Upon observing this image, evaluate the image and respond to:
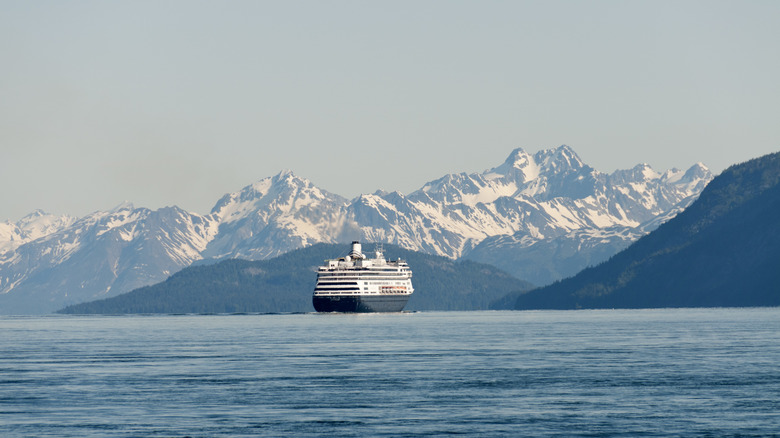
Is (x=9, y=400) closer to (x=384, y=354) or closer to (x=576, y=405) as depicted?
(x=576, y=405)

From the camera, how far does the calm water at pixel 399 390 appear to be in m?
77.1

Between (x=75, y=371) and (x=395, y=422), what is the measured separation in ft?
155

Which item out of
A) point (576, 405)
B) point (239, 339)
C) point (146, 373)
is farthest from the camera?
point (239, 339)

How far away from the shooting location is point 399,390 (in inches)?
3799

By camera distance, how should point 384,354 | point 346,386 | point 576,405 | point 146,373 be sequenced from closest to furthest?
point 576,405, point 346,386, point 146,373, point 384,354

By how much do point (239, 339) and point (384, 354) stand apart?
52.3m

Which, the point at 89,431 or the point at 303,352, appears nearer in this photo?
the point at 89,431

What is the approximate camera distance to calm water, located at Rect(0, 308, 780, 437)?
77062 millimetres

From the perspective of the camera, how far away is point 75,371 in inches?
4582

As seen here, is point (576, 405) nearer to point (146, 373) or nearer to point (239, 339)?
point (146, 373)

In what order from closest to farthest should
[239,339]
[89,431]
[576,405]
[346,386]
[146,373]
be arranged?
[89,431]
[576,405]
[346,386]
[146,373]
[239,339]

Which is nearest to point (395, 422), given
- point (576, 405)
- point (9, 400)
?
point (576, 405)

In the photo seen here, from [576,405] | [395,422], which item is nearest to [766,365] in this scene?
[576,405]

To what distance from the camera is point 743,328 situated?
199 m
